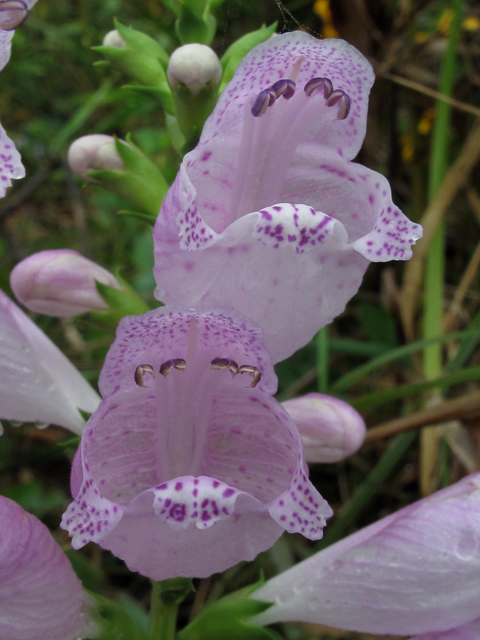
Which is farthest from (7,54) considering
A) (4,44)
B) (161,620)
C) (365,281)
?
(365,281)

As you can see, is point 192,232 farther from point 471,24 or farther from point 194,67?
point 471,24

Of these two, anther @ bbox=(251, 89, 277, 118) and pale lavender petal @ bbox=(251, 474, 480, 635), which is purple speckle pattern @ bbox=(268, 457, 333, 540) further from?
anther @ bbox=(251, 89, 277, 118)

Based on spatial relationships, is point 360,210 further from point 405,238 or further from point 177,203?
point 177,203

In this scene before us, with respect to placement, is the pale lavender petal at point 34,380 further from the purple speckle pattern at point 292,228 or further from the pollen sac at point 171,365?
the purple speckle pattern at point 292,228

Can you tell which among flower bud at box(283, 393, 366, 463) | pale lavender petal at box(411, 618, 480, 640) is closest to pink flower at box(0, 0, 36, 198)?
flower bud at box(283, 393, 366, 463)

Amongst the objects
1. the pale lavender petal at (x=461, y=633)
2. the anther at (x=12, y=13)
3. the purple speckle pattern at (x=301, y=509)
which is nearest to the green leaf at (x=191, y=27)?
the anther at (x=12, y=13)

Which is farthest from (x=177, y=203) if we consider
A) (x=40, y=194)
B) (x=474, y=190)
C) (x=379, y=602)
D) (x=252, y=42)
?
(x=40, y=194)

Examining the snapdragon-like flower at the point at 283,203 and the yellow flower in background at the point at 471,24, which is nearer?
the snapdragon-like flower at the point at 283,203
